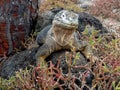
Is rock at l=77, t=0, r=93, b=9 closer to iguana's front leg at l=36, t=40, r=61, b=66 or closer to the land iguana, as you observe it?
the land iguana

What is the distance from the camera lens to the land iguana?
2.76 meters

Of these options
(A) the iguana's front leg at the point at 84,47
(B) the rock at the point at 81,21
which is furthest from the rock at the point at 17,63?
(B) the rock at the point at 81,21

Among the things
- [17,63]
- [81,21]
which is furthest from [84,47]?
[81,21]

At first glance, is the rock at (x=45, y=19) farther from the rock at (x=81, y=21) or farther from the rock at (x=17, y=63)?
the rock at (x=17, y=63)

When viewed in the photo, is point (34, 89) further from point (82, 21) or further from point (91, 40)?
point (82, 21)

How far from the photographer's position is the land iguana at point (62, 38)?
2.76m

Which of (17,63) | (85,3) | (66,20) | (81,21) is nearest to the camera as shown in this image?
(66,20)

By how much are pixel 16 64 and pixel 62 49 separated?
1.84 feet

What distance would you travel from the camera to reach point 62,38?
2.88 meters

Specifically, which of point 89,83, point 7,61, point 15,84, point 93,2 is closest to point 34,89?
point 15,84

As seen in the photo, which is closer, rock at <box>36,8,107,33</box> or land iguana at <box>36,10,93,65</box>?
land iguana at <box>36,10,93,65</box>

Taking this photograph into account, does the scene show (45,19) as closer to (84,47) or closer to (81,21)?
(81,21)

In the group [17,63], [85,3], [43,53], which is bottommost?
[85,3]

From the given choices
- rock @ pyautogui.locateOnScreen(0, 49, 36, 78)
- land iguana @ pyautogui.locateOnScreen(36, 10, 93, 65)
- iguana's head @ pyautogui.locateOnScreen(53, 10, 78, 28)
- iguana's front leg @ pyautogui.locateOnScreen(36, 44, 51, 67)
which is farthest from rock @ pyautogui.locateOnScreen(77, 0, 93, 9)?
iguana's head @ pyautogui.locateOnScreen(53, 10, 78, 28)
